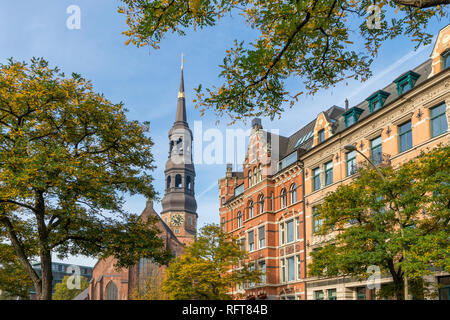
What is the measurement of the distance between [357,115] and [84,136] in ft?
70.0

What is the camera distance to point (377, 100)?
30.5 metres

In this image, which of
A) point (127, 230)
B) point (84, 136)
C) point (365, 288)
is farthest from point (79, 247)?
point (365, 288)

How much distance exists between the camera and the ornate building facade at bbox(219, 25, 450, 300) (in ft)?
83.2

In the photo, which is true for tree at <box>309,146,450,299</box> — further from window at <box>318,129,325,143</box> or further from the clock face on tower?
the clock face on tower

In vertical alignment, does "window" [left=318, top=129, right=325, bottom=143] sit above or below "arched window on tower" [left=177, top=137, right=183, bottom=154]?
below

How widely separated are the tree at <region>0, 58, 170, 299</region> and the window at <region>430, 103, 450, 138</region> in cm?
1550

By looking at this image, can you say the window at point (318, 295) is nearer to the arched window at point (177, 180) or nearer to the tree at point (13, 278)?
the tree at point (13, 278)

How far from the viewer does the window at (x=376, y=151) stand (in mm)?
28348

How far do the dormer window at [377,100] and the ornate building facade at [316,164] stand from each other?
6cm

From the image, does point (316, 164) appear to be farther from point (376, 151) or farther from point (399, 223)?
point (399, 223)

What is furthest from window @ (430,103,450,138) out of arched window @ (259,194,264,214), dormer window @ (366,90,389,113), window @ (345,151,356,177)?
arched window @ (259,194,264,214)

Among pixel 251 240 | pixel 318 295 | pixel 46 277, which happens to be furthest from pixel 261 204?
pixel 46 277

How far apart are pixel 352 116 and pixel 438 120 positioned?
890 cm

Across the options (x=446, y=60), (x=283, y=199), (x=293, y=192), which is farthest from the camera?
(x=283, y=199)
